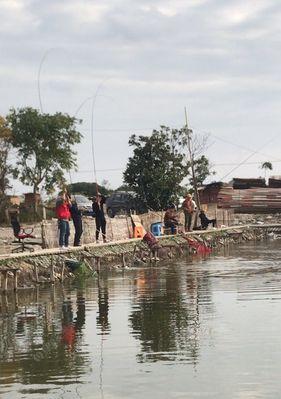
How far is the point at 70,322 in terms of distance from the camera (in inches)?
554

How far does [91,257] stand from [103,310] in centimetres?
882

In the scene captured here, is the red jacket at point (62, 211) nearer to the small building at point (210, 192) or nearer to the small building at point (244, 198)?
the small building at point (244, 198)

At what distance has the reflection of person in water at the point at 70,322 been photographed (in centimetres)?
1240

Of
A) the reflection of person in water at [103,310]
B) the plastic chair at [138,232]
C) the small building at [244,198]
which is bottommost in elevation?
the reflection of person in water at [103,310]

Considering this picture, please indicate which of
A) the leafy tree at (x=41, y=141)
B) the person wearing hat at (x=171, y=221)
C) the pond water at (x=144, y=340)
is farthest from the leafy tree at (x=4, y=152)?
the pond water at (x=144, y=340)

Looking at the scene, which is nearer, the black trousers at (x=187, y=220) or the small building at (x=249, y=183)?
the black trousers at (x=187, y=220)

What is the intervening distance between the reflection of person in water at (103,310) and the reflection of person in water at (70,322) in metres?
0.29

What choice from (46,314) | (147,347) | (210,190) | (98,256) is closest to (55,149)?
(210,190)

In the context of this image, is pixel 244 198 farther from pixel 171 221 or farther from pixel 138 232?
pixel 138 232

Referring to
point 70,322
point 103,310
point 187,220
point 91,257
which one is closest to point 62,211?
point 91,257

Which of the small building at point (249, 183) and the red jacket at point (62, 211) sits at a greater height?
the small building at point (249, 183)

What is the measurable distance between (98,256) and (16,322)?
10.4m

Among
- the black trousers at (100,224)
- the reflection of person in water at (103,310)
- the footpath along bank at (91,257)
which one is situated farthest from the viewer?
the black trousers at (100,224)

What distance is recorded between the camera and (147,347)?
1142 cm
